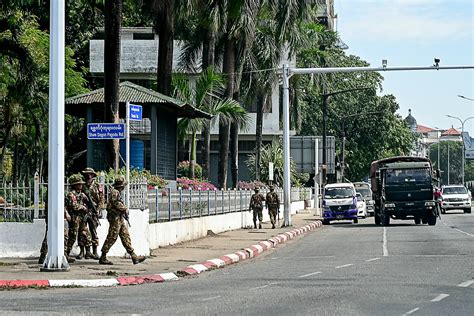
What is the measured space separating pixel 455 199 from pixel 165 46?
34.4 meters

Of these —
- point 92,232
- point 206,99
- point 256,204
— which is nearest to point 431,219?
point 256,204

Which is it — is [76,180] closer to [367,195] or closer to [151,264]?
[151,264]

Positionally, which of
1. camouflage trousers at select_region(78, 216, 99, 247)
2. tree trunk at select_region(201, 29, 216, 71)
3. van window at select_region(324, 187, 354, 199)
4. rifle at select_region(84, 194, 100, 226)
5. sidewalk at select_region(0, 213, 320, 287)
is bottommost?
sidewalk at select_region(0, 213, 320, 287)

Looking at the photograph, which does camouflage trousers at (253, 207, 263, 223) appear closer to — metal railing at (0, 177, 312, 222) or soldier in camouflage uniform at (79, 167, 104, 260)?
metal railing at (0, 177, 312, 222)

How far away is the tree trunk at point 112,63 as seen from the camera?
26.0m

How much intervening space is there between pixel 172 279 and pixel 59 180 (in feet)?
9.40

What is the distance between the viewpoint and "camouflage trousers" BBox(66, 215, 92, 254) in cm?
2042

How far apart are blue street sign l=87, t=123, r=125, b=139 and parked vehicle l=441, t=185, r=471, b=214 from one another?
45471 mm

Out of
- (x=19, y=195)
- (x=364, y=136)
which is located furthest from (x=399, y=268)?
(x=364, y=136)

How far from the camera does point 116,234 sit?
66.0 feet

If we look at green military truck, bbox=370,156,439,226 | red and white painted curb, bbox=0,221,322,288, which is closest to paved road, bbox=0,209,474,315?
red and white painted curb, bbox=0,221,322,288

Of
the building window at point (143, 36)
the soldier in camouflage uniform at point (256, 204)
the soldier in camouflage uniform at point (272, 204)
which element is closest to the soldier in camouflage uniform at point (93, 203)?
the soldier in camouflage uniform at point (256, 204)

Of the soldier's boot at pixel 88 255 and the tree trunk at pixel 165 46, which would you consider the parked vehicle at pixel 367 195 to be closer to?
the tree trunk at pixel 165 46

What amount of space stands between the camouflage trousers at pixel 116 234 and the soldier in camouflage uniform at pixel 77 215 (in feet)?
2.33
